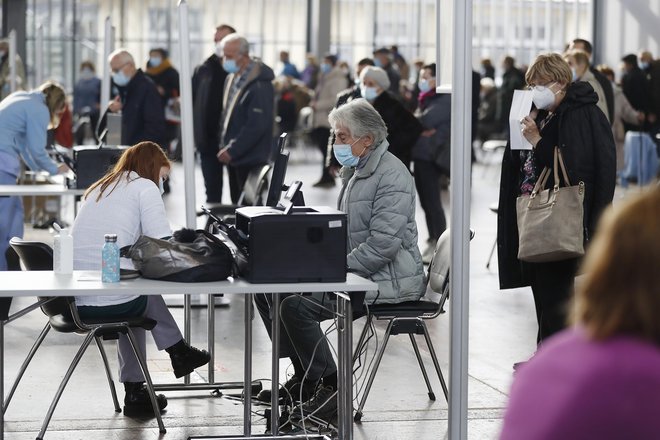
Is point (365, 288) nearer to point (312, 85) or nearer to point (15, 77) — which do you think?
point (15, 77)

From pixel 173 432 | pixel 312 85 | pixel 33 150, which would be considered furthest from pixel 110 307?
pixel 312 85

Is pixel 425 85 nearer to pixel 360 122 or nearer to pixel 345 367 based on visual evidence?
pixel 360 122

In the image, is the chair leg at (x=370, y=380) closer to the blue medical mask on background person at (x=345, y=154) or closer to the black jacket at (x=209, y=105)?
the blue medical mask on background person at (x=345, y=154)

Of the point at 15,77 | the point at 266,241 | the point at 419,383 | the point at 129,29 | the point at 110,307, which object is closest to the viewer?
the point at 266,241

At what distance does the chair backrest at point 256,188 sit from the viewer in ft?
22.2

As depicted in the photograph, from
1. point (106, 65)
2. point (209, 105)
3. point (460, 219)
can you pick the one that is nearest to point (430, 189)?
point (209, 105)

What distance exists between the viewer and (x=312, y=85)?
19.5 m

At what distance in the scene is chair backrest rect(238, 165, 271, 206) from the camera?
6773 mm

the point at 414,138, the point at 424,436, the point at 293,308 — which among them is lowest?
the point at 424,436

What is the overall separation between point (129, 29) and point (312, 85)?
178 inches

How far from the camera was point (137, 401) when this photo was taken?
464 cm

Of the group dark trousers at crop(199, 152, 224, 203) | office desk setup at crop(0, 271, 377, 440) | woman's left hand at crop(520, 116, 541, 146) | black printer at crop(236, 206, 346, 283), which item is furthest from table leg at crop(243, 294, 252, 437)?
dark trousers at crop(199, 152, 224, 203)

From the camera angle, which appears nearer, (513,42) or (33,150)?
(33,150)

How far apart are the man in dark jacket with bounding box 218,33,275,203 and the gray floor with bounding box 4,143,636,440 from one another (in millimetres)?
1198
